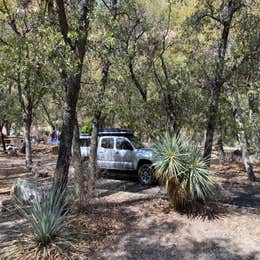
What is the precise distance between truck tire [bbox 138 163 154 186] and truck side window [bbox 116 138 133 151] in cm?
88

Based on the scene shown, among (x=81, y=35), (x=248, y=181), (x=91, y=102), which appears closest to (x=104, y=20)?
(x=81, y=35)

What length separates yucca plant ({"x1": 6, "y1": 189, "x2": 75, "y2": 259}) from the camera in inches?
160

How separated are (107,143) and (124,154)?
1.01 meters

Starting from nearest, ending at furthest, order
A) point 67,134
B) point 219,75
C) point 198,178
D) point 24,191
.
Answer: point 67,134
point 198,178
point 24,191
point 219,75

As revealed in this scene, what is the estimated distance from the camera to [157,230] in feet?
17.2

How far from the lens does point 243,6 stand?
743 centimetres

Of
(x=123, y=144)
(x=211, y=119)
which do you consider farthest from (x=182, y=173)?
(x=123, y=144)

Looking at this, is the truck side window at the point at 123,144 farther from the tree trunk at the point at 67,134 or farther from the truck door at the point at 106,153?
the tree trunk at the point at 67,134

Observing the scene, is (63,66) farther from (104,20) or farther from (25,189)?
(25,189)

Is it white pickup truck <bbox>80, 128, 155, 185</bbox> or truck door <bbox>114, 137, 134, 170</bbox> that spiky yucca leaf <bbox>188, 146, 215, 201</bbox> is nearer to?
white pickup truck <bbox>80, 128, 155, 185</bbox>

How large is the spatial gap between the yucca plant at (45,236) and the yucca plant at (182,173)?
2.31 meters

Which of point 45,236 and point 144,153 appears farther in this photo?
point 144,153

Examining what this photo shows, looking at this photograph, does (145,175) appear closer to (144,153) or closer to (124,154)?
(144,153)

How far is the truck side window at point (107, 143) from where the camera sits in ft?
37.0
